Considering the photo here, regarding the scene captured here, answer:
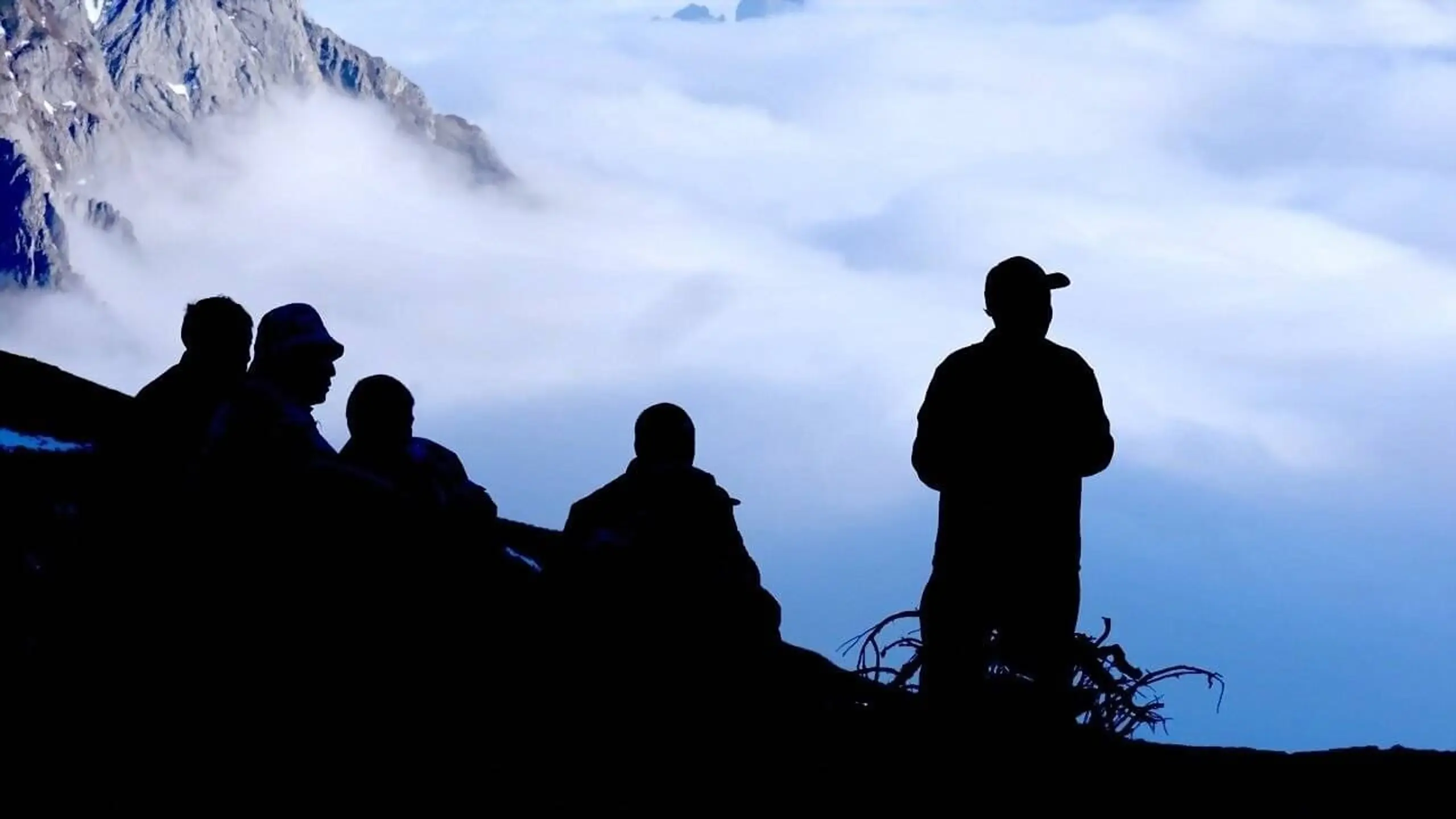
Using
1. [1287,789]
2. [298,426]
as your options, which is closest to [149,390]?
[298,426]

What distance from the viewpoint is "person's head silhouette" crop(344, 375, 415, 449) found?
7188 mm

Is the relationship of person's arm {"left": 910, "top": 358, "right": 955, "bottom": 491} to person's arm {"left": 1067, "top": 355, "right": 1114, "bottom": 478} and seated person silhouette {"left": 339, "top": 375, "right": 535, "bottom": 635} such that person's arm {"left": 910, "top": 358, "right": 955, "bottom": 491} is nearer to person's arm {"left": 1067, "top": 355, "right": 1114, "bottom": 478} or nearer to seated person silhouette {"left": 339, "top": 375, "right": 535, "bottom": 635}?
person's arm {"left": 1067, "top": 355, "right": 1114, "bottom": 478}

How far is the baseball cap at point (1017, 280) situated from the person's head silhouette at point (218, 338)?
9.59ft

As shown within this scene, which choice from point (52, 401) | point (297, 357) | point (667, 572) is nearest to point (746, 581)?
point (667, 572)

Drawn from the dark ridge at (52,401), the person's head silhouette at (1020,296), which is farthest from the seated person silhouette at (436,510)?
the person's head silhouette at (1020,296)

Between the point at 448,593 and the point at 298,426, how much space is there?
35.9 inches

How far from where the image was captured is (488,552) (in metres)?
→ 6.57

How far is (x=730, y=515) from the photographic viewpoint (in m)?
7.20

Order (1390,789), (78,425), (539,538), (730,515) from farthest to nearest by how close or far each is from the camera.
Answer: (78,425), (539,538), (730,515), (1390,789)

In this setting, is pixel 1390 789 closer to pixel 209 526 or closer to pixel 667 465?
pixel 667 465

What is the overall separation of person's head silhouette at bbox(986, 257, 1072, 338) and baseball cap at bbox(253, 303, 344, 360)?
8.99ft

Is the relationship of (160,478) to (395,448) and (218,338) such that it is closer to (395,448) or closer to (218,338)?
(218,338)

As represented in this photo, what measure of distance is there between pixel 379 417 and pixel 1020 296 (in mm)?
2675

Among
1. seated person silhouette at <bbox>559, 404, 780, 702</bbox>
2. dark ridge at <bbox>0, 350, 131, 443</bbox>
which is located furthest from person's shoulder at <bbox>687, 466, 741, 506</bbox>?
dark ridge at <bbox>0, 350, 131, 443</bbox>
